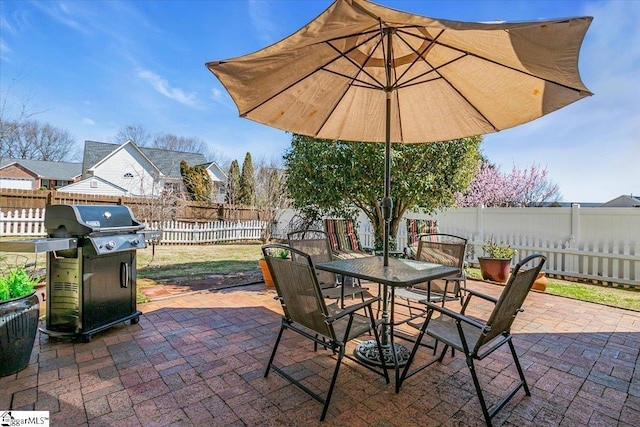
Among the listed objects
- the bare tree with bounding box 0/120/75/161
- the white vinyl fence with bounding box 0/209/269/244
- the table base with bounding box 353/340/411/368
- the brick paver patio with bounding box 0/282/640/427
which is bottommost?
the brick paver patio with bounding box 0/282/640/427

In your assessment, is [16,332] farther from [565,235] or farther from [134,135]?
[134,135]

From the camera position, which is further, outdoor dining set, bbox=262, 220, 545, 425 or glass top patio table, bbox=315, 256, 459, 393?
glass top patio table, bbox=315, 256, 459, 393

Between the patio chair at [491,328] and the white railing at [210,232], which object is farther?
the white railing at [210,232]

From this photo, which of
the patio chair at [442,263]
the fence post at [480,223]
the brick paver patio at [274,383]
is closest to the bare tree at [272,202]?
the fence post at [480,223]

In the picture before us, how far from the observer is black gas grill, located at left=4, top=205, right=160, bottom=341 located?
2.71 metres

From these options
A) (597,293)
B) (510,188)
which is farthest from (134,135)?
(597,293)

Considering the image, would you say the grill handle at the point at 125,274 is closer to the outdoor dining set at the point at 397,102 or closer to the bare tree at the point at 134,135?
the outdoor dining set at the point at 397,102

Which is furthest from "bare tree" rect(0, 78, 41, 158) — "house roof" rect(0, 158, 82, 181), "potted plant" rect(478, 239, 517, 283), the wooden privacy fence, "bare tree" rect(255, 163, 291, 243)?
"house roof" rect(0, 158, 82, 181)

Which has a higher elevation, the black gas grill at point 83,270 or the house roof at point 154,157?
the house roof at point 154,157

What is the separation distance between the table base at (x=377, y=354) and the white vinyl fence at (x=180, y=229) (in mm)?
7822

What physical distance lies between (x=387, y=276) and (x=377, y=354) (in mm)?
842

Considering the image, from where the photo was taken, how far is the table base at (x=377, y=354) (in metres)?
2.47

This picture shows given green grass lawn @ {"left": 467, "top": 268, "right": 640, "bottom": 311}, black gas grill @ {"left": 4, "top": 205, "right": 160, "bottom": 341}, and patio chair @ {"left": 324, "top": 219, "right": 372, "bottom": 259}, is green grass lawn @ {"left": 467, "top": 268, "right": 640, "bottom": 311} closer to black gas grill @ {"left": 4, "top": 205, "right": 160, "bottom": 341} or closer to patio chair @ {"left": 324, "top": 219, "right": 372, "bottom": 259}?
patio chair @ {"left": 324, "top": 219, "right": 372, "bottom": 259}

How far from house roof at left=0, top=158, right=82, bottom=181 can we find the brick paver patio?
2977 cm
